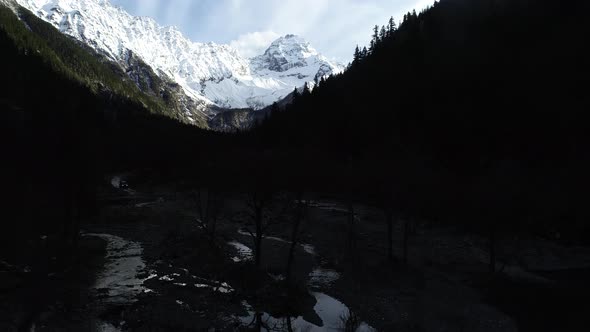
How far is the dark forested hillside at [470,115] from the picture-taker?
63406mm

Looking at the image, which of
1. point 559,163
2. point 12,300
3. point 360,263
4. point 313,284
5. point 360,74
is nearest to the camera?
point 12,300

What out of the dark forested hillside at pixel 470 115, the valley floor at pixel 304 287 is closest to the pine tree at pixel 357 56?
the dark forested hillside at pixel 470 115

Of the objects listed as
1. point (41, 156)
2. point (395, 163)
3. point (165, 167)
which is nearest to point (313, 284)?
point (395, 163)

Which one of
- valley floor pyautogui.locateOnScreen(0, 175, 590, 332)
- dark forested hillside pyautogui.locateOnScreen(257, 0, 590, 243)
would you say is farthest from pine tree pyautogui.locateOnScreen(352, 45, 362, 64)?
valley floor pyautogui.locateOnScreen(0, 175, 590, 332)

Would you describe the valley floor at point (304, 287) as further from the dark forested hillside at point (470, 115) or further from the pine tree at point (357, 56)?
the pine tree at point (357, 56)

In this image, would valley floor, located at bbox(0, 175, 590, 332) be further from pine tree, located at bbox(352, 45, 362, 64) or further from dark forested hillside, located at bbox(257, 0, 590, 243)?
pine tree, located at bbox(352, 45, 362, 64)

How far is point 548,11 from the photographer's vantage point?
105 metres

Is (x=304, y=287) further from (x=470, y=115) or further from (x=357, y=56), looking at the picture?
(x=357, y=56)

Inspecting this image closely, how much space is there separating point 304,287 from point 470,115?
72703mm

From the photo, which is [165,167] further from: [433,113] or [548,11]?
[548,11]

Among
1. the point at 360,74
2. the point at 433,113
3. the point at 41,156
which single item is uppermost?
the point at 360,74

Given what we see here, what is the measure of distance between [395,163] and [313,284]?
23861mm

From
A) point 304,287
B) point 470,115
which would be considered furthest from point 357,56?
point 304,287

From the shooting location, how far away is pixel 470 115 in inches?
3526
